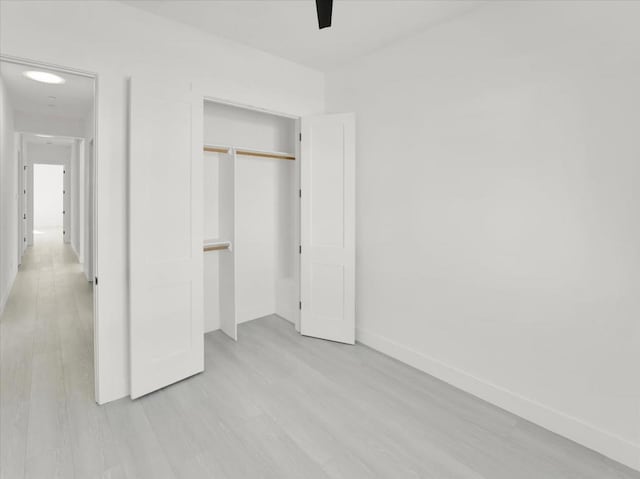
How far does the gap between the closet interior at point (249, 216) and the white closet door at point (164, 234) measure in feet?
2.06

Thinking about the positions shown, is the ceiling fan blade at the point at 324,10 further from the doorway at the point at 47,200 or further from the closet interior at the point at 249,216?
the doorway at the point at 47,200

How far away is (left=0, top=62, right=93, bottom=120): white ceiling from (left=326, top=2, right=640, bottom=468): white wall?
10.8ft

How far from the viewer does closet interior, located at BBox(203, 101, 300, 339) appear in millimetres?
3482

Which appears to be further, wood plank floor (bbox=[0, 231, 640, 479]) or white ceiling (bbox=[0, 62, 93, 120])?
white ceiling (bbox=[0, 62, 93, 120])

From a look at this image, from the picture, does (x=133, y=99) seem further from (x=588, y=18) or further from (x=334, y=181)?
(x=588, y=18)

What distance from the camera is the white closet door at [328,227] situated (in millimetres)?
3357

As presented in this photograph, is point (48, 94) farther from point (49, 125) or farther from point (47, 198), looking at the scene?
point (47, 198)

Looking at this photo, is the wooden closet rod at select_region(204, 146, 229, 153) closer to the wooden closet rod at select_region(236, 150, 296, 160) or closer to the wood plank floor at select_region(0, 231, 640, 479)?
the wooden closet rod at select_region(236, 150, 296, 160)

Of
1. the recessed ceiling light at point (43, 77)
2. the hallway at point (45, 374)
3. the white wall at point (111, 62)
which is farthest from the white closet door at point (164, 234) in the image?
the recessed ceiling light at point (43, 77)

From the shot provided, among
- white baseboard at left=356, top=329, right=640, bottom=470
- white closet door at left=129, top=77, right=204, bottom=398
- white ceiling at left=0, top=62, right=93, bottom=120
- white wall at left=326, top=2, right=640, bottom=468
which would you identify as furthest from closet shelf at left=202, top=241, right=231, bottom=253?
white ceiling at left=0, top=62, right=93, bottom=120

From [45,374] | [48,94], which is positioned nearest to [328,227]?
[45,374]

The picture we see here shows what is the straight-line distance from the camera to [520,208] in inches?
89.2

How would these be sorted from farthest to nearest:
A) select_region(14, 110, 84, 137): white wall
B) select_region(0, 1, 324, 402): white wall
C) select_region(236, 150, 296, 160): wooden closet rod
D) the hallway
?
select_region(14, 110, 84, 137): white wall → select_region(236, 150, 296, 160): wooden closet rod → select_region(0, 1, 324, 402): white wall → the hallway

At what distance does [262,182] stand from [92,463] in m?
2.89
